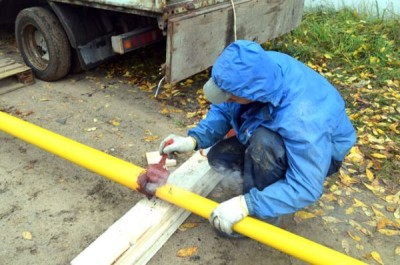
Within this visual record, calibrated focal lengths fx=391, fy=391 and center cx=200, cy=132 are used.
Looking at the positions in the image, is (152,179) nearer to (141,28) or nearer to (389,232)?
(389,232)

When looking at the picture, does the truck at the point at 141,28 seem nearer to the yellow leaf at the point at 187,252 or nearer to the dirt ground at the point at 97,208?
the dirt ground at the point at 97,208

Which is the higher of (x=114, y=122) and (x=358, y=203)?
(x=114, y=122)

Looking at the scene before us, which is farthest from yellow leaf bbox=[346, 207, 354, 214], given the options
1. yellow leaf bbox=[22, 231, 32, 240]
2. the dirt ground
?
yellow leaf bbox=[22, 231, 32, 240]

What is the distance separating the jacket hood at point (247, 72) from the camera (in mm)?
1653

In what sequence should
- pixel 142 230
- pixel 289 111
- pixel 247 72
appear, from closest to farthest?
pixel 247 72, pixel 289 111, pixel 142 230

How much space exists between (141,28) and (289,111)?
2.47m

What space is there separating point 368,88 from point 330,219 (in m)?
2.30

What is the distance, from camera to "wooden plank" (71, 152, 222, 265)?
2025 millimetres

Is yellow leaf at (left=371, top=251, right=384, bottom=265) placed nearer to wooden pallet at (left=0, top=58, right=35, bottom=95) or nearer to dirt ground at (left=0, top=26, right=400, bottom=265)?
dirt ground at (left=0, top=26, right=400, bottom=265)

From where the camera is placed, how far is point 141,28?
3869 millimetres

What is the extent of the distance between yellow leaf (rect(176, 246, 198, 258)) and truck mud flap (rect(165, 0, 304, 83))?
148 centimetres

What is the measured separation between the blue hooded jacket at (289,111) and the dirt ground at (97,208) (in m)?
0.66

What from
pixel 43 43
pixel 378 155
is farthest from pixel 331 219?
pixel 43 43

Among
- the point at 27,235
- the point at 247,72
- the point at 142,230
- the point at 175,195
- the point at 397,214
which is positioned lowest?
the point at 397,214
